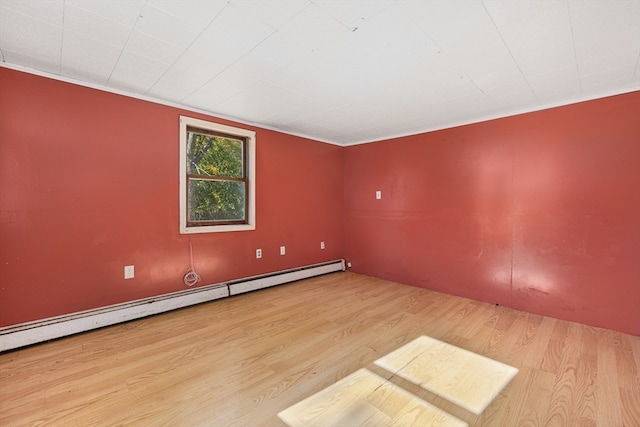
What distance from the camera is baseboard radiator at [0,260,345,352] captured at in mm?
2170

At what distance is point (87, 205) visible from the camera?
98.1 inches

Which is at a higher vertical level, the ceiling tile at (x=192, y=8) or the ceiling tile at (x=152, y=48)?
the ceiling tile at (x=152, y=48)

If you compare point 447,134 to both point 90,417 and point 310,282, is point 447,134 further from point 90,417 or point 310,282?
point 90,417

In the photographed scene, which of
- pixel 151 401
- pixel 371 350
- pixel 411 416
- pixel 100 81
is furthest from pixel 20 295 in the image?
pixel 411 416

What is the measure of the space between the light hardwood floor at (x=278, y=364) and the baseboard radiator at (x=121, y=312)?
7 cm

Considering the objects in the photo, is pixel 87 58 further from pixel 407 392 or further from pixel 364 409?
pixel 407 392

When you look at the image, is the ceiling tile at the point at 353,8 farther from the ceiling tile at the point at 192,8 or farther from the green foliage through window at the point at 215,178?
the green foliage through window at the point at 215,178

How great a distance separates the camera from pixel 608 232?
101 inches

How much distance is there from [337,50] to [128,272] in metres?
2.76

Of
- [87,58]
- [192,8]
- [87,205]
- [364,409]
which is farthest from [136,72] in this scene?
[364,409]

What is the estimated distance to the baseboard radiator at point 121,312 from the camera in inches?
85.4

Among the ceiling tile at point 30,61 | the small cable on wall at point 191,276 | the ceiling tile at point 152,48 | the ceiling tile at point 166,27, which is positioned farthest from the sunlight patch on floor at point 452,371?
the ceiling tile at point 30,61

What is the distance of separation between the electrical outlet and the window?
0.60m

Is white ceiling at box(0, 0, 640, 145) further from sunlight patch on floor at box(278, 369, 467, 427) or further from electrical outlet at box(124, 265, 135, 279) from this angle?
sunlight patch on floor at box(278, 369, 467, 427)
